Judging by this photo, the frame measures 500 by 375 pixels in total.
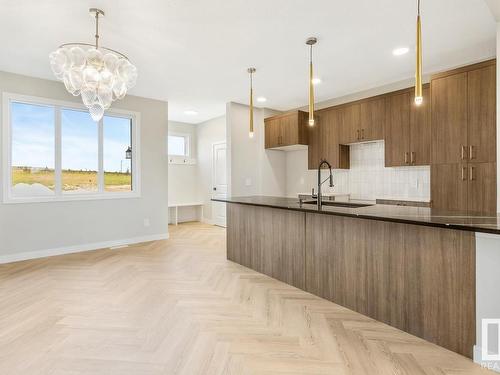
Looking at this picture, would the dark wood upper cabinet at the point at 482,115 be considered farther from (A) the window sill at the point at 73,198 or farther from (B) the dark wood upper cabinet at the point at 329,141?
Result: (A) the window sill at the point at 73,198

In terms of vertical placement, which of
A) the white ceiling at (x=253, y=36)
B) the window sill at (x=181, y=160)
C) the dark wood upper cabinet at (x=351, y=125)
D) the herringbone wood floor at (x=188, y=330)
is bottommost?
the herringbone wood floor at (x=188, y=330)

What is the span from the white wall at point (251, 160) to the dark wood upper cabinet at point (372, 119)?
2133mm

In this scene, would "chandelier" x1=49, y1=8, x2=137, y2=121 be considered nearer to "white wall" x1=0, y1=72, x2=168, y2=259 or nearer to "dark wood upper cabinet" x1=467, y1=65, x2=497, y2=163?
"white wall" x1=0, y1=72, x2=168, y2=259

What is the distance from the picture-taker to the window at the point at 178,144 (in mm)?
7452

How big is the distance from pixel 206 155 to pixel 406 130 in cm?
484

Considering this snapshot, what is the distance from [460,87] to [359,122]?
1504mm

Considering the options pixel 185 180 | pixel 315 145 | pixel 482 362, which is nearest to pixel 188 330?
pixel 482 362

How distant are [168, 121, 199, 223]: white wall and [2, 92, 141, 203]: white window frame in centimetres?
212

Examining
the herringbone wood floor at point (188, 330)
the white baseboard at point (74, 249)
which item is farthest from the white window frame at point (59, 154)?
the herringbone wood floor at point (188, 330)

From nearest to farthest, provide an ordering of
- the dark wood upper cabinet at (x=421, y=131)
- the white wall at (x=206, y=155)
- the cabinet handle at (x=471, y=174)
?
the cabinet handle at (x=471, y=174)
the dark wood upper cabinet at (x=421, y=131)
the white wall at (x=206, y=155)

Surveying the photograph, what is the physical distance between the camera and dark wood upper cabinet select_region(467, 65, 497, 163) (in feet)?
10.4

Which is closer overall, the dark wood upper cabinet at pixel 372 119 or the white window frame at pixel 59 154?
the white window frame at pixel 59 154

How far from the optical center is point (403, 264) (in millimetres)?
2148

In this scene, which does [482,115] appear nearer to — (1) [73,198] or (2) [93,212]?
(2) [93,212]
